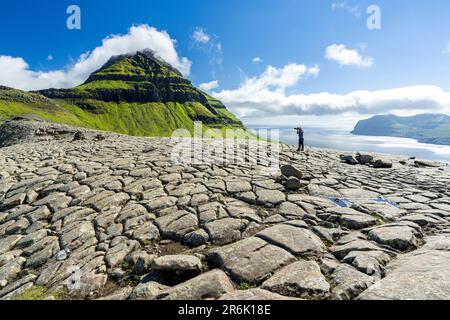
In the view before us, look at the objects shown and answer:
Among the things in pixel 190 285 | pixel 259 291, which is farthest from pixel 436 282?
pixel 190 285

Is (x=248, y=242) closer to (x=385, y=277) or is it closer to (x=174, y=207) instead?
(x=385, y=277)

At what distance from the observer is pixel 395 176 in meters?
12.6

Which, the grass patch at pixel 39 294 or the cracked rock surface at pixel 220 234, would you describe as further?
the grass patch at pixel 39 294

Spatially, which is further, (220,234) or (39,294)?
(220,234)

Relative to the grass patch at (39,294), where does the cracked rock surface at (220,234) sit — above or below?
above

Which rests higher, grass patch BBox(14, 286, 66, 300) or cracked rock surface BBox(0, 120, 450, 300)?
cracked rock surface BBox(0, 120, 450, 300)

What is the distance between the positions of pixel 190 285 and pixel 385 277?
10.3ft

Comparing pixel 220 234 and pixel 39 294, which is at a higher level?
pixel 220 234

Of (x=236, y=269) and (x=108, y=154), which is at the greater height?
(x=108, y=154)

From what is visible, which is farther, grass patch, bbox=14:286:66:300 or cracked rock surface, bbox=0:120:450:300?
grass patch, bbox=14:286:66:300
